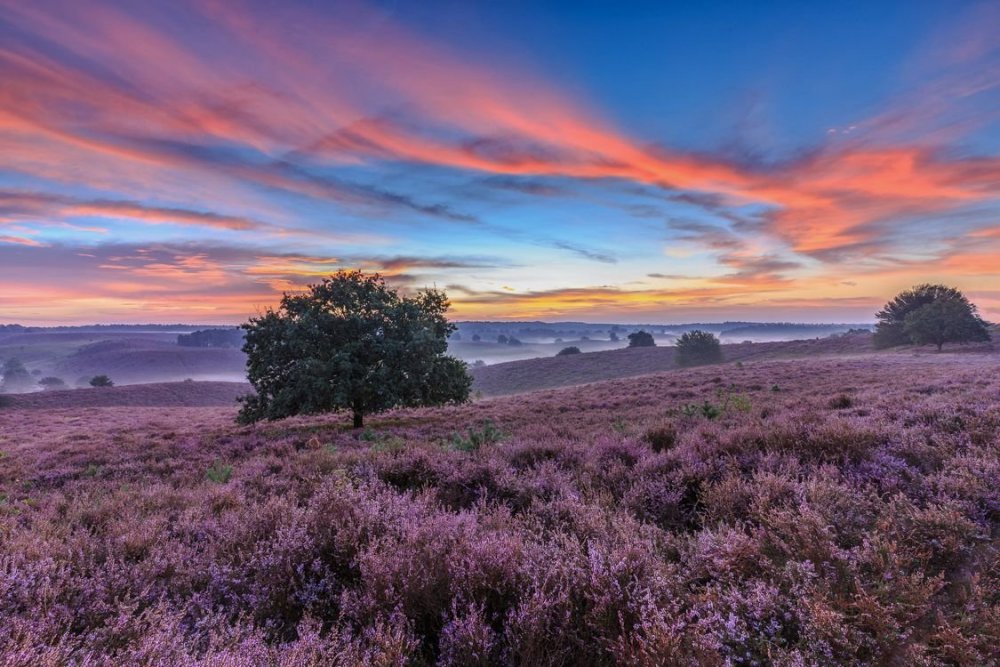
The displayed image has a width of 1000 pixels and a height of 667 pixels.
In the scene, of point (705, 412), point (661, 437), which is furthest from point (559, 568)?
point (705, 412)

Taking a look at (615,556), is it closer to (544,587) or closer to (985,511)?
(544,587)

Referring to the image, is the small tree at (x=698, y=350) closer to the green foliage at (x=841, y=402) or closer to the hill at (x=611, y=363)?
the hill at (x=611, y=363)

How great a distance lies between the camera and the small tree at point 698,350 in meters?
78.0

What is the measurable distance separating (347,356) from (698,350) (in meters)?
73.7

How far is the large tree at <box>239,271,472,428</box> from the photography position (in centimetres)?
1847

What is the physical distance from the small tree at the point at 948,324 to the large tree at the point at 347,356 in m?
65.3

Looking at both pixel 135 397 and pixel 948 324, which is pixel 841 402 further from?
pixel 135 397

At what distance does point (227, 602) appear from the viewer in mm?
3137

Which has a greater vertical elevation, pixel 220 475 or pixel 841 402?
pixel 841 402

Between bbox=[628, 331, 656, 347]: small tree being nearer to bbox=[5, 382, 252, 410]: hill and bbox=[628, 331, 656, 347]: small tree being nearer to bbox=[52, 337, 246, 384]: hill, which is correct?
bbox=[5, 382, 252, 410]: hill

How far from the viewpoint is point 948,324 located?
178ft

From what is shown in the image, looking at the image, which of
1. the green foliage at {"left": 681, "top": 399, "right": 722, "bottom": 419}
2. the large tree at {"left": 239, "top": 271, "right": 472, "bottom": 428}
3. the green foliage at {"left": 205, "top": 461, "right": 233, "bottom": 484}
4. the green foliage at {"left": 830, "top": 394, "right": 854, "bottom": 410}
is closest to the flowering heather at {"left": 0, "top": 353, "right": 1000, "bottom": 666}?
the green foliage at {"left": 205, "top": 461, "right": 233, "bottom": 484}

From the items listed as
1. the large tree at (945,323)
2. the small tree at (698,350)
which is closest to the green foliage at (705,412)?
the large tree at (945,323)

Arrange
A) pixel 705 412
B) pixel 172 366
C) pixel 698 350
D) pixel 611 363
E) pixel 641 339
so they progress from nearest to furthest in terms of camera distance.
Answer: pixel 705 412, pixel 698 350, pixel 611 363, pixel 641 339, pixel 172 366
